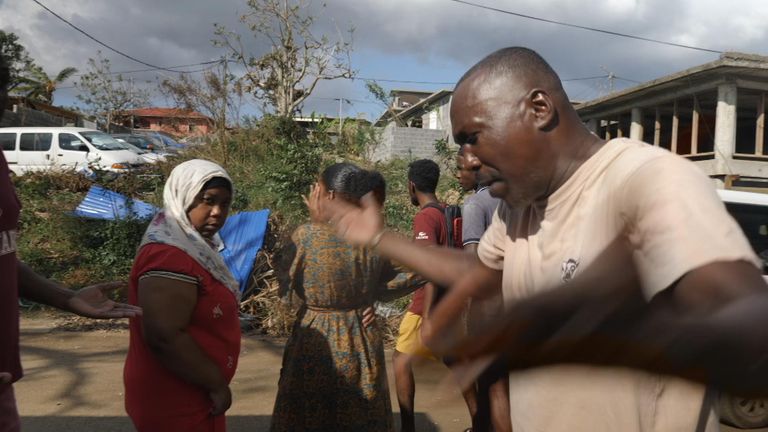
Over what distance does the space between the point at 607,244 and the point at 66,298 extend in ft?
6.58

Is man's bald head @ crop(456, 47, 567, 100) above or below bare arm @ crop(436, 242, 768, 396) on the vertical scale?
above


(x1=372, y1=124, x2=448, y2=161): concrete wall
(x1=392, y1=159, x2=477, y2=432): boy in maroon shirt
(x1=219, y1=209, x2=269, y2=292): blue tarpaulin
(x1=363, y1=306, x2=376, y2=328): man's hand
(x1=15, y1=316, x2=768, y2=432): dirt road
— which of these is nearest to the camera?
(x1=363, y1=306, x2=376, y2=328): man's hand

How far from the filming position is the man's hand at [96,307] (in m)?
2.41

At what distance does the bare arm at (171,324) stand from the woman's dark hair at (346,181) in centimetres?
116

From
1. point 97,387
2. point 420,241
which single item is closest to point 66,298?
point 420,241

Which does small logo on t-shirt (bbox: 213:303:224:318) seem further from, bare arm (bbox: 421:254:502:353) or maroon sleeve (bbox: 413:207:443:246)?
maroon sleeve (bbox: 413:207:443:246)

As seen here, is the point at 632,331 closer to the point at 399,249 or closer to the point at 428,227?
the point at 399,249

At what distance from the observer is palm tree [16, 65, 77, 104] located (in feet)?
114

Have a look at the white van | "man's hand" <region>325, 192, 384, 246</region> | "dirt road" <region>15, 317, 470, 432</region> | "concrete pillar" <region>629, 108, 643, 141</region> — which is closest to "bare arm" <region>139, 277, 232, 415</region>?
"man's hand" <region>325, 192, 384, 246</region>

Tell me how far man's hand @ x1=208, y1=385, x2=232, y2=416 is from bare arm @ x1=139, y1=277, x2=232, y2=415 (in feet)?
0.38

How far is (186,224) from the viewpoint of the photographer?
2.76m

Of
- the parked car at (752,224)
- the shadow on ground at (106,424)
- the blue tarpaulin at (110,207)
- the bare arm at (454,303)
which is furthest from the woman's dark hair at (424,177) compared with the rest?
the blue tarpaulin at (110,207)

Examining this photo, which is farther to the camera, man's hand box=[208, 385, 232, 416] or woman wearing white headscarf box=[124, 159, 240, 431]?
man's hand box=[208, 385, 232, 416]

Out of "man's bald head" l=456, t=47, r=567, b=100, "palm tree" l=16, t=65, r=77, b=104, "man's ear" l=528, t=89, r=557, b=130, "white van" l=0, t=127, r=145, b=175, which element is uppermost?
"palm tree" l=16, t=65, r=77, b=104
